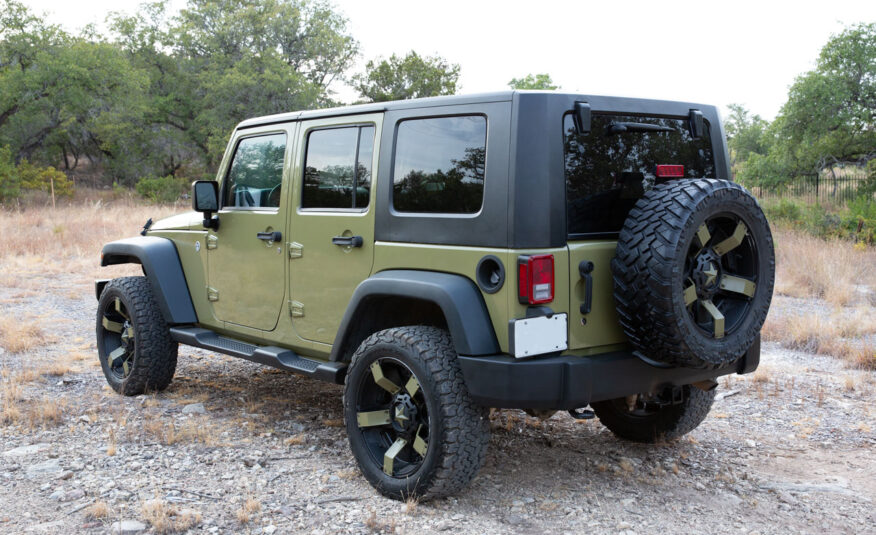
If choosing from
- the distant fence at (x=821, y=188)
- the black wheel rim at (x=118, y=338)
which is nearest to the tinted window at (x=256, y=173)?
the black wheel rim at (x=118, y=338)

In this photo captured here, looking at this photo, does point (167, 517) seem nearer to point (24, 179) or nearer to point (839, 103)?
point (839, 103)

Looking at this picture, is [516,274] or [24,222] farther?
[24,222]

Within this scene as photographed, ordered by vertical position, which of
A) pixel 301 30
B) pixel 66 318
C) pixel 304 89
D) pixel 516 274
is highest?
pixel 301 30

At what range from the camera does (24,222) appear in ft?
58.3

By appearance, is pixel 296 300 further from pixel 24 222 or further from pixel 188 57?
pixel 188 57

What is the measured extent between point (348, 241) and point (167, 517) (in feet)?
5.29

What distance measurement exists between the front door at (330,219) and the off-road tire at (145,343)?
1471mm

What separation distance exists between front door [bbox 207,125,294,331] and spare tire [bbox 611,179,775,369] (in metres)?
2.23

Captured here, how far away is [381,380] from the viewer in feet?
12.5

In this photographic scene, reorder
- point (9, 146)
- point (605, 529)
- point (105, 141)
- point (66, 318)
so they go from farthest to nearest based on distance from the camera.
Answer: point (105, 141)
point (9, 146)
point (66, 318)
point (605, 529)

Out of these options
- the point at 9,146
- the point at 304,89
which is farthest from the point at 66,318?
the point at 304,89

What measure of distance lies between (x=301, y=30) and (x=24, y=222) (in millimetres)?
29223

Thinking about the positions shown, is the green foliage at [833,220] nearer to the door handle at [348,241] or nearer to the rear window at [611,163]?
the rear window at [611,163]

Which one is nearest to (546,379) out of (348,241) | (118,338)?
(348,241)
